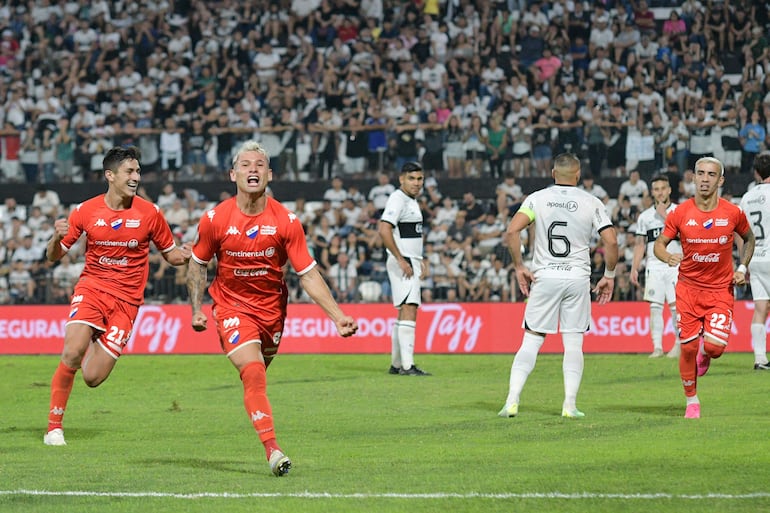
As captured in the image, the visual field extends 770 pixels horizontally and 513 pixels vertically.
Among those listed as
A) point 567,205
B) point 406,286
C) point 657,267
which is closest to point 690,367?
point 567,205

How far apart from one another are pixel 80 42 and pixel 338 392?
68.2 feet

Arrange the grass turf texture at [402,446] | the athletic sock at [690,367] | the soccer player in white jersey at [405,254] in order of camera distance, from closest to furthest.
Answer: the grass turf texture at [402,446]
the athletic sock at [690,367]
the soccer player in white jersey at [405,254]

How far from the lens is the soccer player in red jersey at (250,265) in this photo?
912cm

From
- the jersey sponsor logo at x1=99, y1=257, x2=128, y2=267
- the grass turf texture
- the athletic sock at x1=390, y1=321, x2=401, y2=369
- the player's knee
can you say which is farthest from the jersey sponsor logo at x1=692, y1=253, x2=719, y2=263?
the athletic sock at x1=390, y1=321, x2=401, y2=369

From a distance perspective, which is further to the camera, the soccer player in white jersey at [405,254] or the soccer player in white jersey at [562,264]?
the soccer player in white jersey at [405,254]

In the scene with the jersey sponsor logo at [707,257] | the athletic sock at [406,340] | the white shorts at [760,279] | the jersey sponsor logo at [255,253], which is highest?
the jersey sponsor logo at [255,253]

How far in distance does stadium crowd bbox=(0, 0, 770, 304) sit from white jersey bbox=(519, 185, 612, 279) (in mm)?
11445

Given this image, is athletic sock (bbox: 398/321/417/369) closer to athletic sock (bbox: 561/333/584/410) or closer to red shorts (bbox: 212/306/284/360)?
athletic sock (bbox: 561/333/584/410)

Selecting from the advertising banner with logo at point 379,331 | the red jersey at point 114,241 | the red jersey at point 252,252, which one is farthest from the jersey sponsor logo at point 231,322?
the advertising banner with logo at point 379,331

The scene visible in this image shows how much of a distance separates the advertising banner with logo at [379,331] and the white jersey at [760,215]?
14.8 ft

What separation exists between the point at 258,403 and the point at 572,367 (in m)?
4.13

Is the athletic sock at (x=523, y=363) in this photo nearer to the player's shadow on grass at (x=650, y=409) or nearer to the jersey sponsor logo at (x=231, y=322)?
the player's shadow on grass at (x=650, y=409)

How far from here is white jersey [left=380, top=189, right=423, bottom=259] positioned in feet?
57.2

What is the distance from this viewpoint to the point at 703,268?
12.1m
